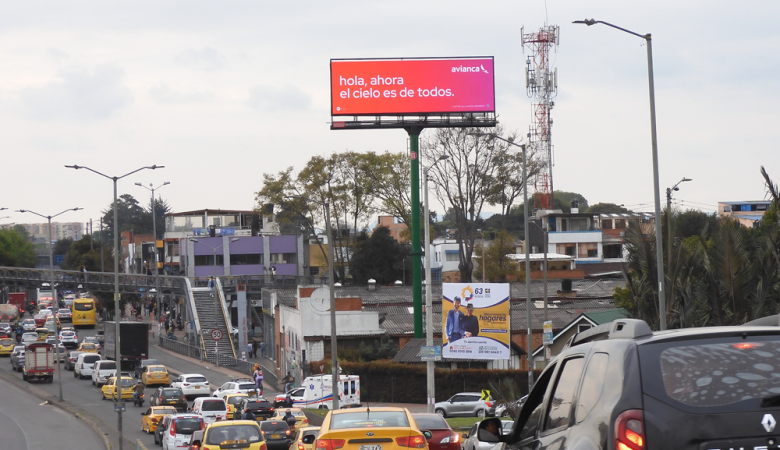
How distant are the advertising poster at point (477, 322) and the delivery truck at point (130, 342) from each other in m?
26.2

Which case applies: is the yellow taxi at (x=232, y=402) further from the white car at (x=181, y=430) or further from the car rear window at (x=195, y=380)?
the car rear window at (x=195, y=380)

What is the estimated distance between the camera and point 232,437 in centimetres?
2019

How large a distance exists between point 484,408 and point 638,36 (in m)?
20.2

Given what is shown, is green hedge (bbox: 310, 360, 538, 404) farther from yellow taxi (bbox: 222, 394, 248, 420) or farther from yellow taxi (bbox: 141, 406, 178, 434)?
yellow taxi (bbox: 141, 406, 178, 434)

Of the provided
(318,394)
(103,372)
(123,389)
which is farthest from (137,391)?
(318,394)

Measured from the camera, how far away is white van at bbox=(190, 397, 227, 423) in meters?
34.5

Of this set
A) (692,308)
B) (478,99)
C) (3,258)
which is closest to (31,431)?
(692,308)

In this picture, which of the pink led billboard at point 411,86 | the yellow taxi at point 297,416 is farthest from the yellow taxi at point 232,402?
the pink led billboard at point 411,86

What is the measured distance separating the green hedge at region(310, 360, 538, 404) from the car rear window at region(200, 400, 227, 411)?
9.92m

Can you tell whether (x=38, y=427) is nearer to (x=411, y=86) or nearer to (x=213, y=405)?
(x=213, y=405)

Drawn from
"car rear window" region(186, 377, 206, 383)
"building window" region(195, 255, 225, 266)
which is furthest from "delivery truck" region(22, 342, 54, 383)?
"building window" region(195, 255, 225, 266)

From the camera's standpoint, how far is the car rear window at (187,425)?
27.6 m

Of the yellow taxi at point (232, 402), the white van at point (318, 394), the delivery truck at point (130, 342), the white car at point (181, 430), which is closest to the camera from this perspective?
the white car at point (181, 430)

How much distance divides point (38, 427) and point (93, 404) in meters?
8.74
